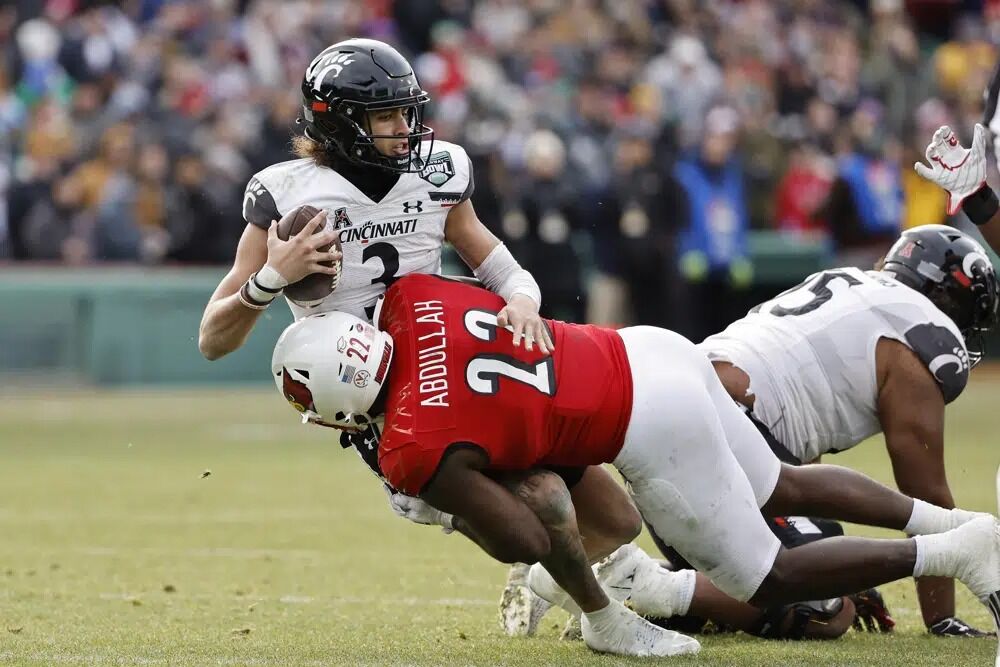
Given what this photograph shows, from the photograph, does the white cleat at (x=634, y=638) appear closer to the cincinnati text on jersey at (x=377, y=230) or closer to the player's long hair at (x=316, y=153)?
the cincinnati text on jersey at (x=377, y=230)

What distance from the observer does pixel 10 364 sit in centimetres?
1452

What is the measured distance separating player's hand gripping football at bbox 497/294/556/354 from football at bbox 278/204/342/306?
0.47 meters

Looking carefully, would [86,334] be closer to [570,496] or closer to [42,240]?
[42,240]

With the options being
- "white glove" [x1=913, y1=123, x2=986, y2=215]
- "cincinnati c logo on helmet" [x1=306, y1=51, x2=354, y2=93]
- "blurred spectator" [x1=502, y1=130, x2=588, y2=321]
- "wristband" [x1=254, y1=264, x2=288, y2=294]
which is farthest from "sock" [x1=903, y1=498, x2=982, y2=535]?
"blurred spectator" [x1=502, y1=130, x2=588, y2=321]

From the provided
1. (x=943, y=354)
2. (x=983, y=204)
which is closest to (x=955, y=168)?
(x=983, y=204)

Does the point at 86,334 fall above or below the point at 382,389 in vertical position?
A: below

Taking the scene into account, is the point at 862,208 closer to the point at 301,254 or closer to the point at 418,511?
the point at 418,511

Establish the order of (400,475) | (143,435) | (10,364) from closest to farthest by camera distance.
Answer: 1. (400,475)
2. (143,435)
3. (10,364)

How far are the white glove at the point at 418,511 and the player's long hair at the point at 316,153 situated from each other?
959mm

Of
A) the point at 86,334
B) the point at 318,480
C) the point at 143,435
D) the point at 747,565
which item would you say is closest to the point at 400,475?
the point at 747,565

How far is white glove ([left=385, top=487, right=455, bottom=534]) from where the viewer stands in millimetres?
4754

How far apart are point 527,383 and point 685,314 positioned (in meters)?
11.0

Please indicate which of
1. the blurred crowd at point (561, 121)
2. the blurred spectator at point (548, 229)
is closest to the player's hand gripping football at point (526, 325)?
the blurred crowd at point (561, 121)

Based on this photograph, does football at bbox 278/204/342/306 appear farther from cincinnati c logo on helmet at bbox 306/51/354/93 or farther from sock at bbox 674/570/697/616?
sock at bbox 674/570/697/616
